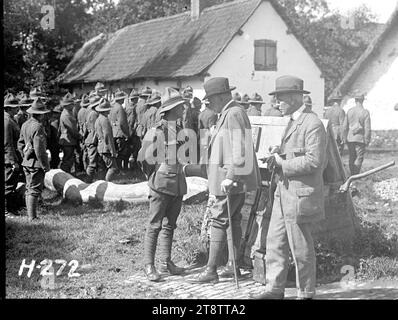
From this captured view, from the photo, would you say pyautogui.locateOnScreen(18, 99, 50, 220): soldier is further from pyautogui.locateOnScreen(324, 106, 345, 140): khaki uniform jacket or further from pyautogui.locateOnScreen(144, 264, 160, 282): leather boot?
pyautogui.locateOnScreen(324, 106, 345, 140): khaki uniform jacket

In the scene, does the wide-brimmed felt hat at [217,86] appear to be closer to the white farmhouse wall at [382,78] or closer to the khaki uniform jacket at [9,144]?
the khaki uniform jacket at [9,144]

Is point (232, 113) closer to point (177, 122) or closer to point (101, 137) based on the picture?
point (177, 122)

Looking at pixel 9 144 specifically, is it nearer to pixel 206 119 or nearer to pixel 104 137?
pixel 104 137

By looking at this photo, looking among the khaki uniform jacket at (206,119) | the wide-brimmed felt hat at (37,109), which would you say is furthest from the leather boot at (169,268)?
the khaki uniform jacket at (206,119)

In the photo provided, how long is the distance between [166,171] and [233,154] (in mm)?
875

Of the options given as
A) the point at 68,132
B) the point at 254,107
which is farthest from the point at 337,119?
the point at 68,132

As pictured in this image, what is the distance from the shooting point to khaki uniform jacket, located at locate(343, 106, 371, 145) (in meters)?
12.4

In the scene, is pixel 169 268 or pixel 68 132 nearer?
pixel 169 268

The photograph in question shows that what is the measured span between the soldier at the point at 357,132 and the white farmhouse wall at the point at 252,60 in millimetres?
8905

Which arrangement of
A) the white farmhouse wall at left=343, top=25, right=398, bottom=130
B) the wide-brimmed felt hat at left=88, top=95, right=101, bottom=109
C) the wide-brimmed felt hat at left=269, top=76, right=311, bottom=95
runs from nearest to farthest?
1. the wide-brimmed felt hat at left=269, top=76, right=311, bottom=95
2. the wide-brimmed felt hat at left=88, top=95, right=101, bottom=109
3. the white farmhouse wall at left=343, top=25, right=398, bottom=130

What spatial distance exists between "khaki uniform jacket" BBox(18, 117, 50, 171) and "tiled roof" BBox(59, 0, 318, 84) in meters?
12.1

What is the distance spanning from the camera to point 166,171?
641 cm

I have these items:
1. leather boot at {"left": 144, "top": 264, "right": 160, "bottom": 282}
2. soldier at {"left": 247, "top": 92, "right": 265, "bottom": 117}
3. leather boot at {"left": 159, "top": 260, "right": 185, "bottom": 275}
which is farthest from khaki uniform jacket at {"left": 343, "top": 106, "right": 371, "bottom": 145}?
leather boot at {"left": 144, "top": 264, "right": 160, "bottom": 282}

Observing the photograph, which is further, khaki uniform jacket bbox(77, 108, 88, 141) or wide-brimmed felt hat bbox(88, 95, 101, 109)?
khaki uniform jacket bbox(77, 108, 88, 141)
